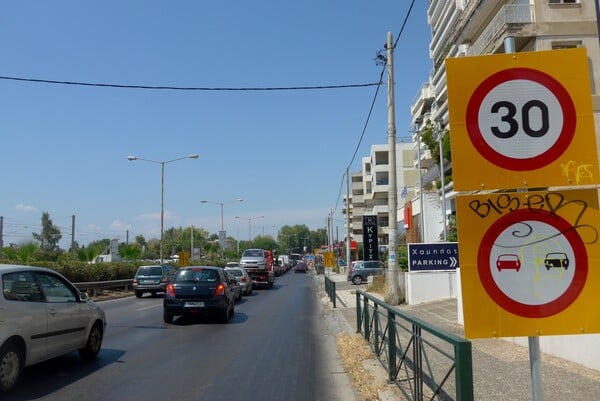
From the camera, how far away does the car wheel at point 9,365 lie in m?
6.85

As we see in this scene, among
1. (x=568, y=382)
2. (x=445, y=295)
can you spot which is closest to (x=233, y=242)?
(x=445, y=295)

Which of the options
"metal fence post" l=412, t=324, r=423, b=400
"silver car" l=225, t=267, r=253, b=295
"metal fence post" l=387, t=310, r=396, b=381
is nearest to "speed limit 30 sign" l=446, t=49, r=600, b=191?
"metal fence post" l=412, t=324, r=423, b=400

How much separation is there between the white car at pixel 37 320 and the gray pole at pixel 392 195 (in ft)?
34.9

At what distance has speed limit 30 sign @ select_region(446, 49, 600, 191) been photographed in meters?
3.16

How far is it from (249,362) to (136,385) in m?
2.31

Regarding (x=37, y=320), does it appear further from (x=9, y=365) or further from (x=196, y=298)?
(x=196, y=298)

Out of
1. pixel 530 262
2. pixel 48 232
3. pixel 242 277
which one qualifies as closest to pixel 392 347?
pixel 530 262

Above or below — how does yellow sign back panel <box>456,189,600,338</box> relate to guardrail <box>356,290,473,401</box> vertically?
above

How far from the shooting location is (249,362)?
9383 mm

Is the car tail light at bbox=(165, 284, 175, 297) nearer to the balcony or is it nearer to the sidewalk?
the sidewalk

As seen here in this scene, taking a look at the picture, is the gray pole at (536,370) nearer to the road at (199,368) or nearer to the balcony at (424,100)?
→ the road at (199,368)

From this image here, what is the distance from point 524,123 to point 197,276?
13.6m

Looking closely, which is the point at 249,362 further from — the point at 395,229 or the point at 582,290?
the point at 395,229

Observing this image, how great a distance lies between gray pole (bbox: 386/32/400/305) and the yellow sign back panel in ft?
48.3
